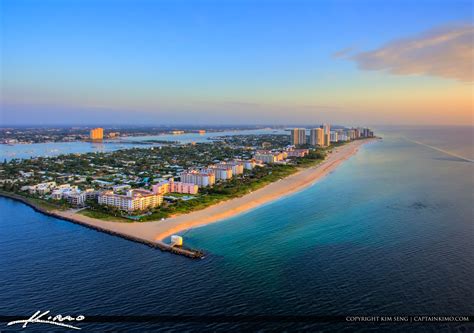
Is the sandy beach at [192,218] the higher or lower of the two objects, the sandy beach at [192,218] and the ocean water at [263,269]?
the higher

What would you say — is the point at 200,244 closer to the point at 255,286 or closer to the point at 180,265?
the point at 180,265

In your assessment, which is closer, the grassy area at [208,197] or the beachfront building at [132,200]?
the grassy area at [208,197]

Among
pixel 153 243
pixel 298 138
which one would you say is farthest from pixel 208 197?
pixel 298 138

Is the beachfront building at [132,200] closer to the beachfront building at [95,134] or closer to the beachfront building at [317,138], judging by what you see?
the beachfront building at [317,138]

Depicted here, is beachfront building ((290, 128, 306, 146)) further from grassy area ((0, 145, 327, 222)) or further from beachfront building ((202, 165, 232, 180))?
beachfront building ((202, 165, 232, 180))

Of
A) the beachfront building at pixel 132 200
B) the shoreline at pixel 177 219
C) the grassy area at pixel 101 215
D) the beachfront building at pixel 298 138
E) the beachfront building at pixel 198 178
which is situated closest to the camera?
the shoreline at pixel 177 219

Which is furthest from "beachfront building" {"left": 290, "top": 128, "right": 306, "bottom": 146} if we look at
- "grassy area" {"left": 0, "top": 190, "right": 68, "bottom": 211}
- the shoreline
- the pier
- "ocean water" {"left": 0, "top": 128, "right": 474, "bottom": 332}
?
the pier

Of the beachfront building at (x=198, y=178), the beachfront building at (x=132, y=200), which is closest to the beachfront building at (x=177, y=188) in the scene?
the beachfront building at (x=198, y=178)

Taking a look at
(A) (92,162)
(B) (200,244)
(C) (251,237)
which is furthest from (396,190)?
(A) (92,162)
